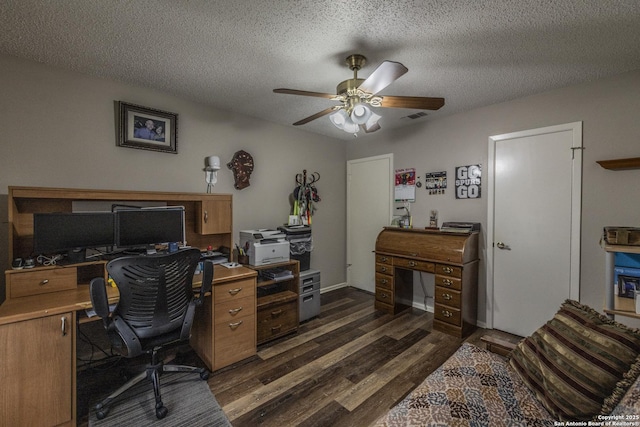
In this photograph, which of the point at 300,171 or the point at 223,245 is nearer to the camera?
the point at 223,245

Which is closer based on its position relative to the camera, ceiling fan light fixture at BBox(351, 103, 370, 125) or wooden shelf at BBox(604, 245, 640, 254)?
wooden shelf at BBox(604, 245, 640, 254)

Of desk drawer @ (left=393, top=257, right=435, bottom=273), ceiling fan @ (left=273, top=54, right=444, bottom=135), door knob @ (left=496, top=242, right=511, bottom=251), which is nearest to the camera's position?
ceiling fan @ (left=273, top=54, right=444, bottom=135)

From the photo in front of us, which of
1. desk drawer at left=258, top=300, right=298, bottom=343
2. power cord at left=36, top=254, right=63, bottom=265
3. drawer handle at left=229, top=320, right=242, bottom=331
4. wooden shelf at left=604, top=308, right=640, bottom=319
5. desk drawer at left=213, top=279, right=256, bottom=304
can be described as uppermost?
power cord at left=36, top=254, right=63, bottom=265

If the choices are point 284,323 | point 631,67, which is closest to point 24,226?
point 284,323

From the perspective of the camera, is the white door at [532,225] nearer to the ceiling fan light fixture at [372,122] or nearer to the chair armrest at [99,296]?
the ceiling fan light fixture at [372,122]

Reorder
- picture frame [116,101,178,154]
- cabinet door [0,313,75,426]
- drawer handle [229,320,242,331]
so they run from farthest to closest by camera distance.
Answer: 1. picture frame [116,101,178,154]
2. drawer handle [229,320,242,331]
3. cabinet door [0,313,75,426]

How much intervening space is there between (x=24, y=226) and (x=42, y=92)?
1068mm

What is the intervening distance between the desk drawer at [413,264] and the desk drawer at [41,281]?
3121 millimetres

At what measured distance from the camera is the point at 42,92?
215 cm

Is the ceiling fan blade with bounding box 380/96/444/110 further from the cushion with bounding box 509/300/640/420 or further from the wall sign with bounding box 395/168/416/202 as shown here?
the wall sign with bounding box 395/168/416/202

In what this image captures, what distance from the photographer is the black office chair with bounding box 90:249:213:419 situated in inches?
64.8

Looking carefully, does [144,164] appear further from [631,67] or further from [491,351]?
[631,67]

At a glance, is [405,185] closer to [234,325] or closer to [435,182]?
[435,182]

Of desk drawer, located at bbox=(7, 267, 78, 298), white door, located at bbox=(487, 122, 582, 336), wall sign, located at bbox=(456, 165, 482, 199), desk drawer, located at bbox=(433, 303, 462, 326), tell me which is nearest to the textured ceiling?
white door, located at bbox=(487, 122, 582, 336)
